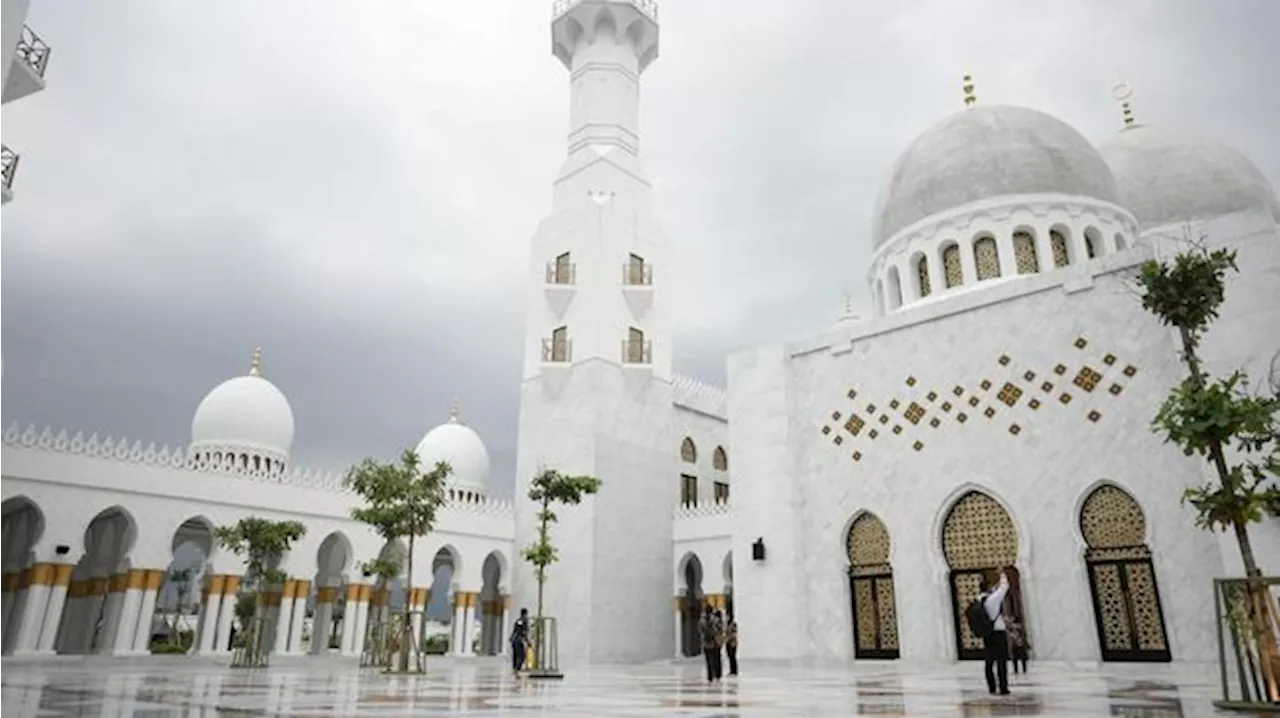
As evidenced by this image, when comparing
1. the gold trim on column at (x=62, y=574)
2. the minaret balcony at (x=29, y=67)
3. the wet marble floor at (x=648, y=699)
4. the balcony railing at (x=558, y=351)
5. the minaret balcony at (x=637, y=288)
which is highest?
the minaret balcony at (x=637, y=288)

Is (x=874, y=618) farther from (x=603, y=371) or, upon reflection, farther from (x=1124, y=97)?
(x=1124, y=97)

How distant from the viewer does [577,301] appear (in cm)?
2567

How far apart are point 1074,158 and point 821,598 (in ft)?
41.0

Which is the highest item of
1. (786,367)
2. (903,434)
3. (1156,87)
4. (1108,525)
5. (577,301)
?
(1156,87)

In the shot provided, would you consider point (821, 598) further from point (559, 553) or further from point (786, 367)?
point (559, 553)

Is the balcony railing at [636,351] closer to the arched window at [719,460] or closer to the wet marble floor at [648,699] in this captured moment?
the arched window at [719,460]

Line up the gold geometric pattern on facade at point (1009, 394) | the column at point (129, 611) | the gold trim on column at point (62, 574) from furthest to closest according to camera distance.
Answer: the column at point (129, 611)
the gold trim on column at point (62, 574)
the gold geometric pattern on facade at point (1009, 394)

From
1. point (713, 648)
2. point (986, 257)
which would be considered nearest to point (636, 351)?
point (986, 257)

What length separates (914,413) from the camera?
1611cm

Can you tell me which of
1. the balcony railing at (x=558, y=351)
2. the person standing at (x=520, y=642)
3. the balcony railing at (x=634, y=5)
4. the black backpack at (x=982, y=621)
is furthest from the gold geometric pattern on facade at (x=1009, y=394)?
the balcony railing at (x=634, y=5)

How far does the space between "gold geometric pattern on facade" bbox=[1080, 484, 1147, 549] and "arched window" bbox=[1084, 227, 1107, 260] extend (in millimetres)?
7893

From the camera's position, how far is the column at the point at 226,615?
23656 millimetres

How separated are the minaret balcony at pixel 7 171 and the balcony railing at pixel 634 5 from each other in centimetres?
1940

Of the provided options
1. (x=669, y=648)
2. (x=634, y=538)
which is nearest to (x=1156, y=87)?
(x=634, y=538)
